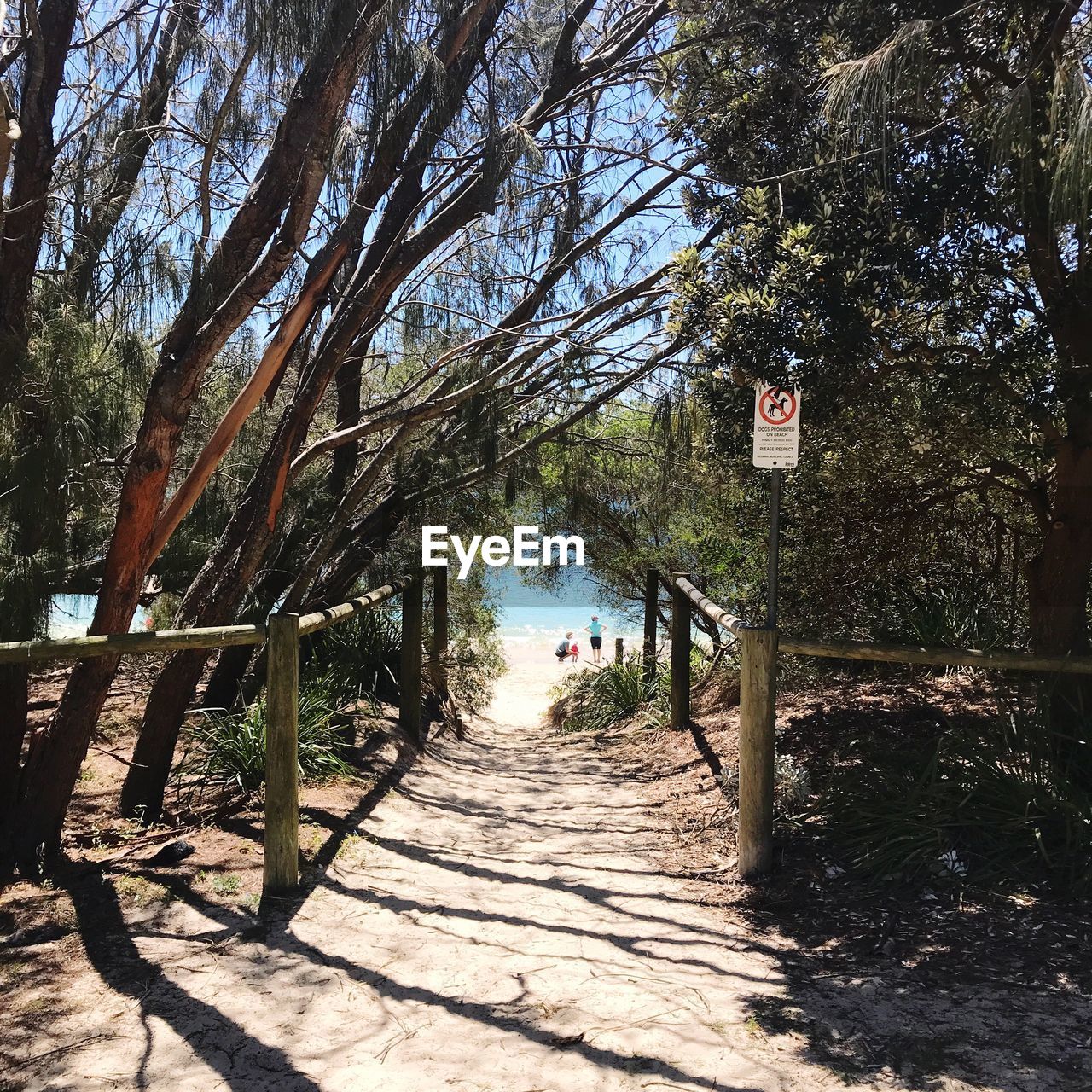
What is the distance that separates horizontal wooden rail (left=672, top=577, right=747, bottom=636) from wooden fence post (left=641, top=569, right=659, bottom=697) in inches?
79.8

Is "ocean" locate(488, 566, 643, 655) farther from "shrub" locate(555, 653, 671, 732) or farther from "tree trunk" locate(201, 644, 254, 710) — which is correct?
"tree trunk" locate(201, 644, 254, 710)

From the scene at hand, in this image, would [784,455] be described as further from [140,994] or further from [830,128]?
[140,994]

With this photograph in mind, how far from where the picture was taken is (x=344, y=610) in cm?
486

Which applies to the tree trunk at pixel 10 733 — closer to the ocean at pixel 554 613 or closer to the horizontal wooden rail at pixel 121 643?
the horizontal wooden rail at pixel 121 643

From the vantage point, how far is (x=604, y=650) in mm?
26594

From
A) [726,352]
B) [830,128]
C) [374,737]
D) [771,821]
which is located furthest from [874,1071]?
[374,737]

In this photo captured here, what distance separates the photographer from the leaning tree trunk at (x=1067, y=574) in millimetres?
4188

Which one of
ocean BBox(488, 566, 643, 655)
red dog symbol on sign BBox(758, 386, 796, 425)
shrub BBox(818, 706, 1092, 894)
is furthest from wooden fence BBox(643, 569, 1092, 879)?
ocean BBox(488, 566, 643, 655)

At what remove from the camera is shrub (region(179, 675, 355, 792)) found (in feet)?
16.6

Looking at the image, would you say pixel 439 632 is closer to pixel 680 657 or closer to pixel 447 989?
pixel 680 657

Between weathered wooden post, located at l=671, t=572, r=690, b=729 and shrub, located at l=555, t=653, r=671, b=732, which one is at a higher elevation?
weathered wooden post, located at l=671, t=572, r=690, b=729

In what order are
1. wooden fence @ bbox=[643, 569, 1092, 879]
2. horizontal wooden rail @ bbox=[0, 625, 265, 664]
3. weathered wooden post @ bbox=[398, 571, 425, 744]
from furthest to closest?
weathered wooden post @ bbox=[398, 571, 425, 744]
wooden fence @ bbox=[643, 569, 1092, 879]
horizontal wooden rail @ bbox=[0, 625, 265, 664]

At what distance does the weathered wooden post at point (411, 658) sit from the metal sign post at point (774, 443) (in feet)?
12.1

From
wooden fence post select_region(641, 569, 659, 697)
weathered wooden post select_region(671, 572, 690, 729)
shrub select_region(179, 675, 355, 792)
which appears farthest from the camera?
wooden fence post select_region(641, 569, 659, 697)
